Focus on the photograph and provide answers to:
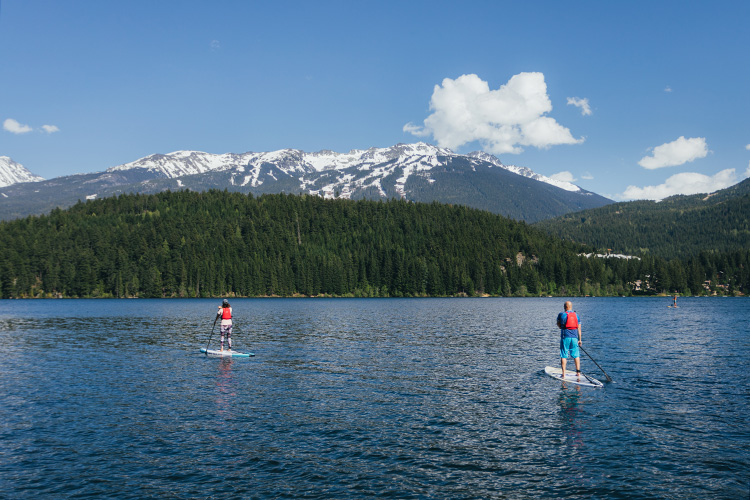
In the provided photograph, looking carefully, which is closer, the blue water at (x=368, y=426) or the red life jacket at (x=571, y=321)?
the blue water at (x=368, y=426)

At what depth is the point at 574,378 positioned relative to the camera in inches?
1339

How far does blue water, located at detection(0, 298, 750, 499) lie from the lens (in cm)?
1678

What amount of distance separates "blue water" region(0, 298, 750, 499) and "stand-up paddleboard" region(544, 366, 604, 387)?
2.71ft

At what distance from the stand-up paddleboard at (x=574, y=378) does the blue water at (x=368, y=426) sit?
83 centimetres

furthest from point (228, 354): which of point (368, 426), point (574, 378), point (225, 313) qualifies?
point (574, 378)

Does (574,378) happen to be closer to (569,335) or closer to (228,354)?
(569,335)

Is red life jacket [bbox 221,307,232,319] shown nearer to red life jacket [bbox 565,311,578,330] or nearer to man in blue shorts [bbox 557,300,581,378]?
man in blue shorts [bbox 557,300,581,378]

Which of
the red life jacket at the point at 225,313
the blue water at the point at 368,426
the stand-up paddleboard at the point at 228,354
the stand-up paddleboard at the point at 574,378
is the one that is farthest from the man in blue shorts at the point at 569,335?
the red life jacket at the point at 225,313

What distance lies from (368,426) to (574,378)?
685 inches

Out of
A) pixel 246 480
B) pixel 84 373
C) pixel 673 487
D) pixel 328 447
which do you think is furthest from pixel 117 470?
pixel 84 373

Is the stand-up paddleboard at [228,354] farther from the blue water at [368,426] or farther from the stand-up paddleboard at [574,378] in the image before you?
the stand-up paddleboard at [574,378]

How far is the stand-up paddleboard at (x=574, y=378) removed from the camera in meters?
32.8

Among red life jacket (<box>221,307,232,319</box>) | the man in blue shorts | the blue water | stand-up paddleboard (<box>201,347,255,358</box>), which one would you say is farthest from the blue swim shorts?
red life jacket (<box>221,307,232,319</box>)

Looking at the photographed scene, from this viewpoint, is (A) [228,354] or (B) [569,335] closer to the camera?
(B) [569,335]
